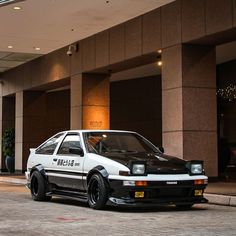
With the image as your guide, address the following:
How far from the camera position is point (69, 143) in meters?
11.0

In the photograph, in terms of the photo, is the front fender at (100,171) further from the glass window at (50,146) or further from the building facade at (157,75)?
the building facade at (157,75)

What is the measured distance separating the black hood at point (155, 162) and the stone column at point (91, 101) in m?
10.5

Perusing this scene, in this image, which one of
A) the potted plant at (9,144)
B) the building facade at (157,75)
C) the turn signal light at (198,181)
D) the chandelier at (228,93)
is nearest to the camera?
the turn signal light at (198,181)

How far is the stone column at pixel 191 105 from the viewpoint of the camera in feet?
49.1

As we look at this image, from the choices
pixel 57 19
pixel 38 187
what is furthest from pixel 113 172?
pixel 57 19

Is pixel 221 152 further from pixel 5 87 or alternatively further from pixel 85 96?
pixel 5 87

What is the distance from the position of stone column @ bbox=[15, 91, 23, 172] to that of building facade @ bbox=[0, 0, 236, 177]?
1.9 inches

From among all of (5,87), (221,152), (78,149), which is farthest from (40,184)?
(5,87)

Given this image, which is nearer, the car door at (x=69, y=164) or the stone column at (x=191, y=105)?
the car door at (x=69, y=164)

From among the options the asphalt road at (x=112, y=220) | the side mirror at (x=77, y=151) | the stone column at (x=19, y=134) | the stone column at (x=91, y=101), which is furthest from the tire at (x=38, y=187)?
the stone column at (x=19, y=134)

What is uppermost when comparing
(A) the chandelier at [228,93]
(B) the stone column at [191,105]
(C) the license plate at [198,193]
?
(A) the chandelier at [228,93]

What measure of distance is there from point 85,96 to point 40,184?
9.37m

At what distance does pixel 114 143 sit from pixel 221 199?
2.48 metres

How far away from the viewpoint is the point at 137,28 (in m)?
17.0
